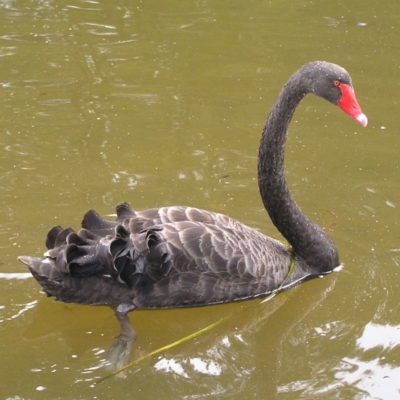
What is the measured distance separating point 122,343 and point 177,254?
559 millimetres

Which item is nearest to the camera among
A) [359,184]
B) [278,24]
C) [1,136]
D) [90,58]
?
[359,184]

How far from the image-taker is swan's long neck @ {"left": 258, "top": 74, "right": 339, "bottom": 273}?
4.61 metres

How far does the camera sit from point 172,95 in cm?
715

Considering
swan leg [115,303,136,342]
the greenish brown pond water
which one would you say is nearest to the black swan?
swan leg [115,303,136,342]

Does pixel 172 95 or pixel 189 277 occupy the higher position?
pixel 172 95

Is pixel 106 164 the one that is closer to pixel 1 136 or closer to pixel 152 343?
pixel 1 136

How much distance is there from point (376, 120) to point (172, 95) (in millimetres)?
1782

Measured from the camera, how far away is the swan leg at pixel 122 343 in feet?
13.1

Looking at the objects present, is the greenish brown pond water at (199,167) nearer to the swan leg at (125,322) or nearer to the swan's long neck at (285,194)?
the swan leg at (125,322)

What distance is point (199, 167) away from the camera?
596 cm

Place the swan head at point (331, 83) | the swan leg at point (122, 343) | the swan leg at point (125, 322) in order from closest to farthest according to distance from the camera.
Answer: the swan leg at point (122, 343) → the swan leg at point (125, 322) → the swan head at point (331, 83)

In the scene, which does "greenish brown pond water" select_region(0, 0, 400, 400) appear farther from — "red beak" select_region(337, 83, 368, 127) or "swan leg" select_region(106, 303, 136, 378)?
"red beak" select_region(337, 83, 368, 127)

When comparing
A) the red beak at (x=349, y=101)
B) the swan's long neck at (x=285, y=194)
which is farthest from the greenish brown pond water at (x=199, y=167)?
the red beak at (x=349, y=101)

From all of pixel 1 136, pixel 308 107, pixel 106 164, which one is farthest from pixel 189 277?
pixel 308 107
